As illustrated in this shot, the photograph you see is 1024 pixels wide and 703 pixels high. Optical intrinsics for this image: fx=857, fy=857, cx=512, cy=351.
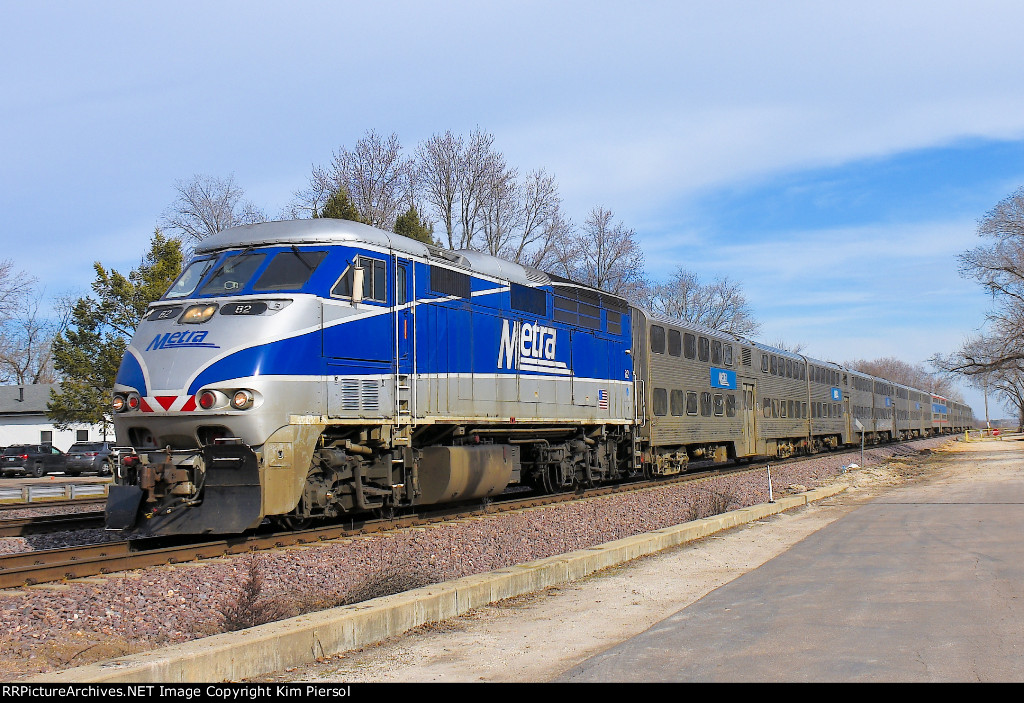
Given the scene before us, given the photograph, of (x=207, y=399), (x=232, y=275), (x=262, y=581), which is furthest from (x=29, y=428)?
(x=262, y=581)

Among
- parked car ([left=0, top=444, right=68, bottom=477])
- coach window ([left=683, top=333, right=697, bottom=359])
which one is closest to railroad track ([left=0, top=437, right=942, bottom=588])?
coach window ([left=683, top=333, right=697, bottom=359])

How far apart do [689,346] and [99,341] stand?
923 inches

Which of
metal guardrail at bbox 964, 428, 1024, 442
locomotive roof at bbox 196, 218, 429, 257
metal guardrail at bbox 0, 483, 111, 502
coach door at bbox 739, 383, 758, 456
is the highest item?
locomotive roof at bbox 196, 218, 429, 257

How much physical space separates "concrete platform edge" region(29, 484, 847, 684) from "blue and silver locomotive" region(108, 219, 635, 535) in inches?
137

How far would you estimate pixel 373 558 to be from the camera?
10.4 meters

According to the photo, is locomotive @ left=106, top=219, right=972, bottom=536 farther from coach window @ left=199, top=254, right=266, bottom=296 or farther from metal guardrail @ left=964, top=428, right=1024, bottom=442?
metal guardrail @ left=964, top=428, right=1024, bottom=442

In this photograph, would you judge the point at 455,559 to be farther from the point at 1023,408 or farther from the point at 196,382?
the point at 1023,408

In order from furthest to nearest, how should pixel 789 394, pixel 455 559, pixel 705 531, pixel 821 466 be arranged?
pixel 789 394 < pixel 821 466 < pixel 705 531 < pixel 455 559

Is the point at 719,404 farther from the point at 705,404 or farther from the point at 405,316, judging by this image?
the point at 405,316

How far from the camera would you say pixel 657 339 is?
21.5 metres

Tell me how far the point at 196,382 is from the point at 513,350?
652 cm

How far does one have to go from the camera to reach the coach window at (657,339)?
21.2 m

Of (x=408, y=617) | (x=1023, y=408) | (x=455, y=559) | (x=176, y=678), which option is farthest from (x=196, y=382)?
(x=1023, y=408)

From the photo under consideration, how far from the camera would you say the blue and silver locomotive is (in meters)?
10.2
